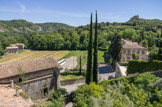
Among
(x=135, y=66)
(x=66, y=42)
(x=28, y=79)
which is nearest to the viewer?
(x=28, y=79)

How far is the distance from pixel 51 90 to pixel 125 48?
1302 inches

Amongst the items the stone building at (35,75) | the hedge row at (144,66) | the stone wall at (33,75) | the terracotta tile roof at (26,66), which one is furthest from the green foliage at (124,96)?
the terracotta tile roof at (26,66)

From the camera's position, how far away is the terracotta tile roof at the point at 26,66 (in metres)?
19.3

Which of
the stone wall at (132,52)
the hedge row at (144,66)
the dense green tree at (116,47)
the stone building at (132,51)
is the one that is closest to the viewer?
the hedge row at (144,66)

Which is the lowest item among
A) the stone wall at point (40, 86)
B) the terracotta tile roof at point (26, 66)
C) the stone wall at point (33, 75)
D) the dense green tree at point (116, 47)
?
the stone wall at point (40, 86)

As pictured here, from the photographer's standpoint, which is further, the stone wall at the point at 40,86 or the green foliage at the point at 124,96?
the stone wall at the point at 40,86

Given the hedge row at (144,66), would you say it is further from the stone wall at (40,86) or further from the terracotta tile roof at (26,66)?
the stone wall at (40,86)

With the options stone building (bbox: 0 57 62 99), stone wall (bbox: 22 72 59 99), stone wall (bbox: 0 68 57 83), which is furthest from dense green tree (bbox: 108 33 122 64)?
stone wall (bbox: 0 68 57 83)

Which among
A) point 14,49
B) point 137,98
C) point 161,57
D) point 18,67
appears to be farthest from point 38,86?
point 14,49

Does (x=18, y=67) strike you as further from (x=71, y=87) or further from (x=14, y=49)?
(x=14, y=49)

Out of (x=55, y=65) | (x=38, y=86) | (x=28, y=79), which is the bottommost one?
(x=38, y=86)

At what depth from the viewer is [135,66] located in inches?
1088

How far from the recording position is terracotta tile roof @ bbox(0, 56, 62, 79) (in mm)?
19312

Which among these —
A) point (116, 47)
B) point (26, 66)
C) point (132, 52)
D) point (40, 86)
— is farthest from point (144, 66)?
point (26, 66)
